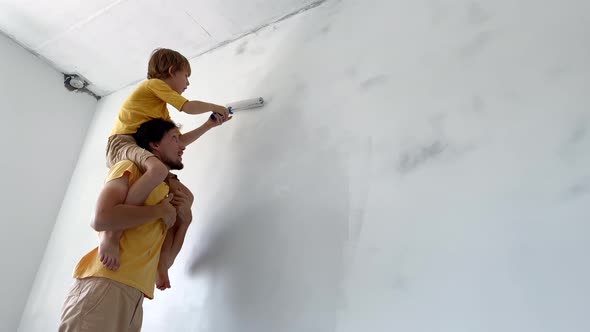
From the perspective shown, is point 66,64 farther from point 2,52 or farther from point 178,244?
point 178,244

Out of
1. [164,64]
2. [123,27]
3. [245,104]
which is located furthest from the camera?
[123,27]

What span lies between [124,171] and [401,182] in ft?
2.70

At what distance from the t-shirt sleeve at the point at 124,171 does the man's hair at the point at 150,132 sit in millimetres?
138

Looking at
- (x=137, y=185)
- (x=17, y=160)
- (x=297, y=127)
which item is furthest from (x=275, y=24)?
(x=17, y=160)

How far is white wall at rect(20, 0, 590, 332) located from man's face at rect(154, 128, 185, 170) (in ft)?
0.79

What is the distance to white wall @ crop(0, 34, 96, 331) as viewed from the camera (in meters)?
2.07

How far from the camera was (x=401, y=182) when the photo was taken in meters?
1.18

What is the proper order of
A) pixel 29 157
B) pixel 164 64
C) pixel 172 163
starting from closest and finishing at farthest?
1. pixel 172 163
2. pixel 164 64
3. pixel 29 157

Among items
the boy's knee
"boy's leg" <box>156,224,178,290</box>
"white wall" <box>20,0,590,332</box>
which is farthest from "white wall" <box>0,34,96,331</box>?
the boy's knee

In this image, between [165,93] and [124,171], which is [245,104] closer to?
[165,93]

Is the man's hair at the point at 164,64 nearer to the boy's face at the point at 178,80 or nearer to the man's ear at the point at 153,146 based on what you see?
the boy's face at the point at 178,80

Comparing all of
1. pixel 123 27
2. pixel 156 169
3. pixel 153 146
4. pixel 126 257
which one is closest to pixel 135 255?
pixel 126 257

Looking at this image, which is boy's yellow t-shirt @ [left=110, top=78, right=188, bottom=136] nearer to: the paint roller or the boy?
the boy

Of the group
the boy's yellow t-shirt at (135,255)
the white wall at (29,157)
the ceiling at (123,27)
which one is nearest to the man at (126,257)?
the boy's yellow t-shirt at (135,255)
